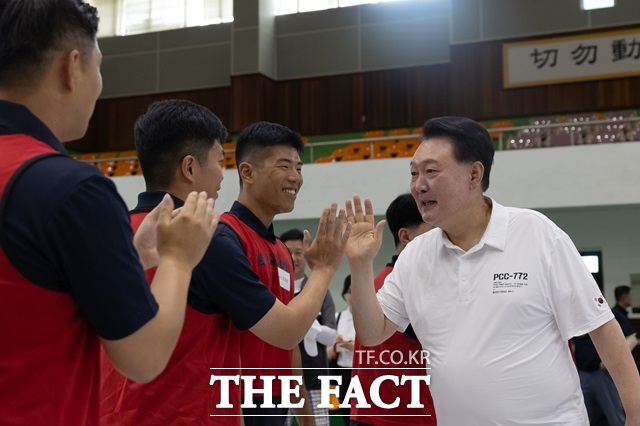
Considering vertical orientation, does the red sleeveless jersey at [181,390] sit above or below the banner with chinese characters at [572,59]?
below

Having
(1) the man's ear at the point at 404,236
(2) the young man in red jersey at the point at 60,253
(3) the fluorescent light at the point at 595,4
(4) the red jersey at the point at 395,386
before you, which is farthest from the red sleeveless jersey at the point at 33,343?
(3) the fluorescent light at the point at 595,4

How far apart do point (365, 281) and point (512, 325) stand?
56 centimetres

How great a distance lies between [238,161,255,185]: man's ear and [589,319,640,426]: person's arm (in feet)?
5.03

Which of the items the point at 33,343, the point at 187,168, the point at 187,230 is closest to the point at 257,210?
the point at 187,168

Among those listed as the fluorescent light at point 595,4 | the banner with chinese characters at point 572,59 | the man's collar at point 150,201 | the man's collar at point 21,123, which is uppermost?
the fluorescent light at point 595,4

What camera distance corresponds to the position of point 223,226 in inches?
107

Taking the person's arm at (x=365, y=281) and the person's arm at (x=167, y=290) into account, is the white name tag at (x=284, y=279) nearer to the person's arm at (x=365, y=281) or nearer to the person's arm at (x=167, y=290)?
the person's arm at (x=365, y=281)

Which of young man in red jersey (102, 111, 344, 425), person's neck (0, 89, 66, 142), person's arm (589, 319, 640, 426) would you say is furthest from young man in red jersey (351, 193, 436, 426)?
person's neck (0, 89, 66, 142)

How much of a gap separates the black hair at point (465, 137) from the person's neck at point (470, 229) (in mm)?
119

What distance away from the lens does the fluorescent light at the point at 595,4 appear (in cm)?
1355

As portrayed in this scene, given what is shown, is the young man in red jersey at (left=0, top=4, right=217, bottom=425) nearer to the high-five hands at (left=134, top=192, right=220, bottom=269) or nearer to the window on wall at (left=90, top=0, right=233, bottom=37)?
the high-five hands at (left=134, top=192, right=220, bottom=269)

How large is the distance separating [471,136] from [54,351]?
192 cm

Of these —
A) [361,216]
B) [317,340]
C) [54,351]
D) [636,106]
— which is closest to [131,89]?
[636,106]

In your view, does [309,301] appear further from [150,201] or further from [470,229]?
[470,229]
